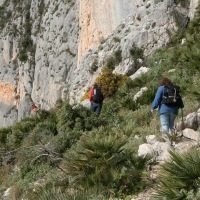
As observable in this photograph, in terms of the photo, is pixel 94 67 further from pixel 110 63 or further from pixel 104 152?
pixel 104 152

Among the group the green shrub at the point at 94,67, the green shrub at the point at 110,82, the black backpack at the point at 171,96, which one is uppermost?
the black backpack at the point at 171,96

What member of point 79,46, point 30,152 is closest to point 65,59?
point 79,46

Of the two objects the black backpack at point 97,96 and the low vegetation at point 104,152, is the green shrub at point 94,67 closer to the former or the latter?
the low vegetation at point 104,152

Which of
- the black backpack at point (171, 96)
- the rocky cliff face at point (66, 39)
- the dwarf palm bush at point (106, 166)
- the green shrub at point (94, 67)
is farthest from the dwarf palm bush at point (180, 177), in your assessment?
the green shrub at point (94, 67)

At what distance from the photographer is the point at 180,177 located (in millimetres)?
4148

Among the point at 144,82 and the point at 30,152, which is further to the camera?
the point at 144,82

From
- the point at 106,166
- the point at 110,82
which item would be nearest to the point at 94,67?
the point at 110,82

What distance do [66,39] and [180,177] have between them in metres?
27.7

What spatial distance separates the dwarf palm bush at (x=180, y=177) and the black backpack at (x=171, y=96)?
3.07 metres

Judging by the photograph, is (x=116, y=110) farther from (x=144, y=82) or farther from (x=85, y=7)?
(x=85, y=7)

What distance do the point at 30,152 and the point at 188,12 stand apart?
12.5 metres

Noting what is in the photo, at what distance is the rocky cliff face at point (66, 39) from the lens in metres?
18.4

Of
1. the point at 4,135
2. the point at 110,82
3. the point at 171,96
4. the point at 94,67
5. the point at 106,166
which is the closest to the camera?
the point at 106,166

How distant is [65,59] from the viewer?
30.5 metres
